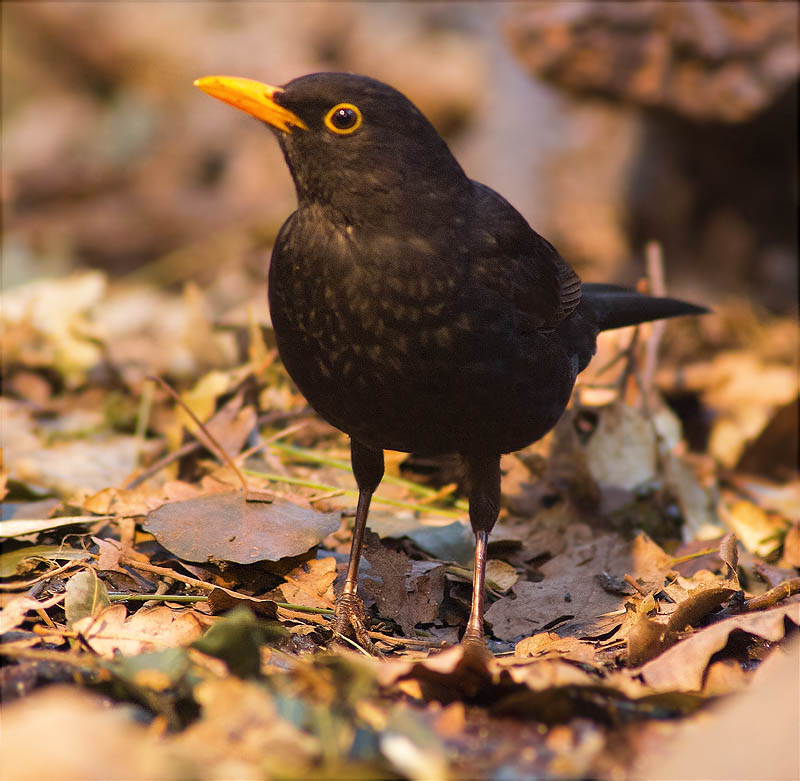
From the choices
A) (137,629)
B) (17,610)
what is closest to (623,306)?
(137,629)

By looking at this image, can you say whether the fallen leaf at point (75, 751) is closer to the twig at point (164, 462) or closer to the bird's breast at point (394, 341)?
the bird's breast at point (394, 341)

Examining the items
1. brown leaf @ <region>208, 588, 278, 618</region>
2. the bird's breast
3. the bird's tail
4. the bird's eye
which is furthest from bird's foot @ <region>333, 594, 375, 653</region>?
the bird's tail

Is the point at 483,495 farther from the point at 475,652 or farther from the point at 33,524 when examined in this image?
the point at 33,524

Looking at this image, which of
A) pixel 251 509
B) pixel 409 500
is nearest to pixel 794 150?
pixel 409 500

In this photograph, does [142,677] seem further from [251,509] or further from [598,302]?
[598,302]

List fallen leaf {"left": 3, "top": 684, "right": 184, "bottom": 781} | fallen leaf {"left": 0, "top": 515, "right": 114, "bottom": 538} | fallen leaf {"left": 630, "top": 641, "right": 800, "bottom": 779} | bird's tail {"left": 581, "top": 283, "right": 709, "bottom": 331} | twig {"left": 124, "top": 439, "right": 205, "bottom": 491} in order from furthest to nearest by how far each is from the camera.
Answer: bird's tail {"left": 581, "top": 283, "right": 709, "bottom": 331} < twig {"left": 124, "top": 439, "right": 205, "bottom": 491} < fallen leaf {"left": 0, "top": 515, "right": 114, "bottom": 538} < fallen leaf {"left": 630, "top": 641, "right": 800, "bottom": 779} < fallen leaf {"left": 3, "top": 684, "right": 184, "bottom": 781}

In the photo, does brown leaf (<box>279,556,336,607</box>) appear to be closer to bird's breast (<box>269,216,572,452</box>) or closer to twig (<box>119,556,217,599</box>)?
twig (<box>119,556,217,599</box>)

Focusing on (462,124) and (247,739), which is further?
(462,124)

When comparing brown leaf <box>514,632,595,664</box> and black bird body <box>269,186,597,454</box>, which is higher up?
black bird body <box>269,186,597,454</box>
